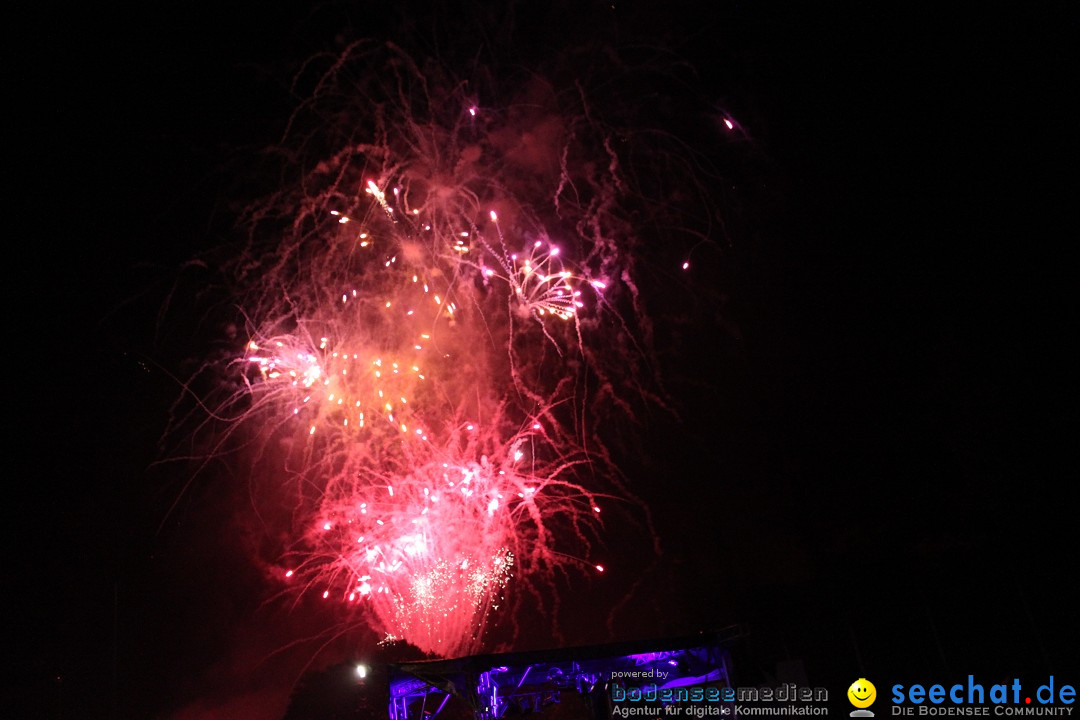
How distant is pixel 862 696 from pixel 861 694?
1.0 inches

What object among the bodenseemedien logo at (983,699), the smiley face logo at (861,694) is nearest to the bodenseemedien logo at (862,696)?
the smiley face logo at (861,694)

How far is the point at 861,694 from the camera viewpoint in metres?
9.67

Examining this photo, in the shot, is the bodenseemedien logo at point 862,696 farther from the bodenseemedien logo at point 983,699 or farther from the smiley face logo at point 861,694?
the bodenseemedien logo at point 983,699

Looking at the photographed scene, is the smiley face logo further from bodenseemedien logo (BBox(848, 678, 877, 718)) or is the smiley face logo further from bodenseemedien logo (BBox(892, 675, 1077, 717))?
bodenseemedien logo (BBox(892, 675, 1077, 717))

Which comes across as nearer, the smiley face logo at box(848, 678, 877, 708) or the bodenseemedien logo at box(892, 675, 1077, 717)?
the bodenseemedien logo at box(892, 675, 1077, 717)

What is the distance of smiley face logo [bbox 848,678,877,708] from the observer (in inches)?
380

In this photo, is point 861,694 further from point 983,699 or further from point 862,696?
point 983,699

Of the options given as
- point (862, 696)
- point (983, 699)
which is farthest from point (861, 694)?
point (983, 699)

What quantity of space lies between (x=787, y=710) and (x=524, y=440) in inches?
193

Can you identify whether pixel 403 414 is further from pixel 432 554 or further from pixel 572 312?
pixel 572 312

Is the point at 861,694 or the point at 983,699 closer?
the point at 983,699

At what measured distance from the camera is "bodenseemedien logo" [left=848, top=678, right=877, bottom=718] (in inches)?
380

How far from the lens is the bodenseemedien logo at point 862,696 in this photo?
9.66m

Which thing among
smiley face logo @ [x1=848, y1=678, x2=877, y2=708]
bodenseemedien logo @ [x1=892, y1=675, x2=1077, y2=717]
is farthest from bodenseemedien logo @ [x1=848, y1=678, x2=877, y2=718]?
bodenseemedien logo @ [x1=892, y1=675, x2=1077, y2=717]
